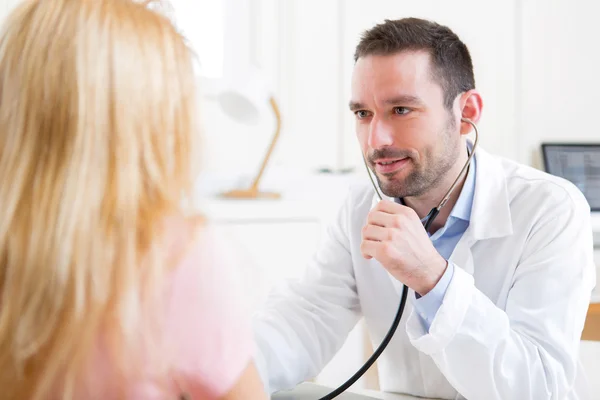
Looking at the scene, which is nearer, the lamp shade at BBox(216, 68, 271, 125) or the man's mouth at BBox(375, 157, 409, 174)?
the man's mouth at BBox(375, 157, 409, 174)

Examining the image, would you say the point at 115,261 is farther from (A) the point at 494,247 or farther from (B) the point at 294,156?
(B) the point at 294,156

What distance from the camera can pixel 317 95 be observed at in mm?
2559

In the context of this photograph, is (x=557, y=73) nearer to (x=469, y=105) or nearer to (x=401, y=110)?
(x=469, y=105)

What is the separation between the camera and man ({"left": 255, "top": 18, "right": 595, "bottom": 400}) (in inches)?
42.2

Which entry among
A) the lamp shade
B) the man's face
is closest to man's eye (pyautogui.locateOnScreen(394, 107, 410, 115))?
the man's face

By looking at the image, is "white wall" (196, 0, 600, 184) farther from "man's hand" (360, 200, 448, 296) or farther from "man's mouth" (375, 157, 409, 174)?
"man's hand" (360, 200, 448, 296)

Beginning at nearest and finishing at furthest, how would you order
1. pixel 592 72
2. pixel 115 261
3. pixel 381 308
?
pixel 115 261
pixel 381 308
pixel 592 72

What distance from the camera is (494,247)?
1.31 meters

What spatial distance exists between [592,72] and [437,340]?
2.48 m

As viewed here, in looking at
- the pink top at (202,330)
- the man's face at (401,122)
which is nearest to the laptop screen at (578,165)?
the man's face at (401,122)

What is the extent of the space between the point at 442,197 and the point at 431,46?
0.98 ft

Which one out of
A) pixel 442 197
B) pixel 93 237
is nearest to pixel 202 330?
pixel 93 237

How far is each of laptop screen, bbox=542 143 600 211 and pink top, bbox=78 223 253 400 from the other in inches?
105

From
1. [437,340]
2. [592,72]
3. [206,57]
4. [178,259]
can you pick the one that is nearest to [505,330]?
[437,340]
